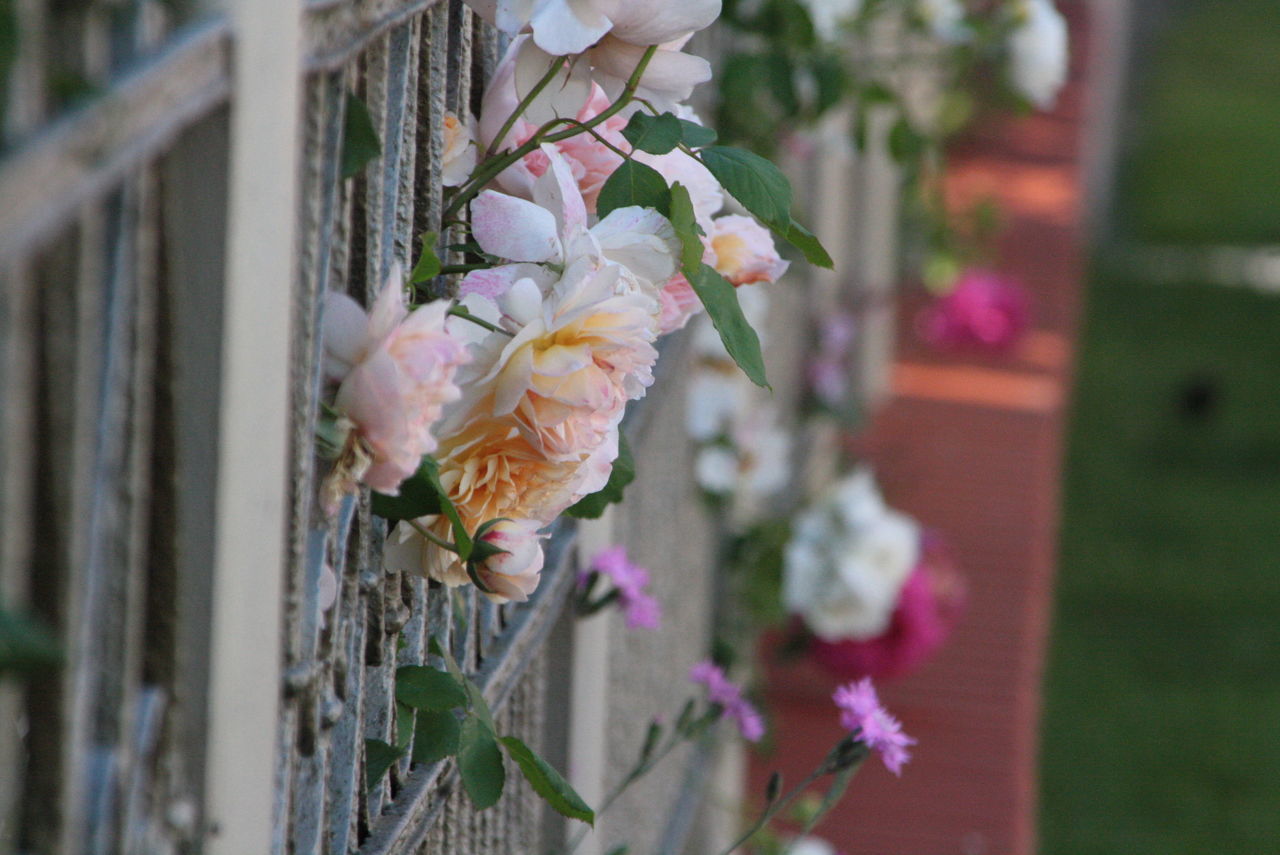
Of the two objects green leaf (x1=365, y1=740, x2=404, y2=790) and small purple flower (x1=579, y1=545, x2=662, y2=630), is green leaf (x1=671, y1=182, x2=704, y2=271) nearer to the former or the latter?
green leaf (x1=365, y1=740, x2=404, y2=790)

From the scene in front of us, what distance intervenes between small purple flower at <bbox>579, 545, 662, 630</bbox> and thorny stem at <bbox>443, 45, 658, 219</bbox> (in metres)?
0.60

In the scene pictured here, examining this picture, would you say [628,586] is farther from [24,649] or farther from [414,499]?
[24,649]

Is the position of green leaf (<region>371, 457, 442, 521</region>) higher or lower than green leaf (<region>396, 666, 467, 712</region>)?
higher

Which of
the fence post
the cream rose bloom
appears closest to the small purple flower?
the fence post

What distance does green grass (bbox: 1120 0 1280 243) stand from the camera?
9852 millimetres

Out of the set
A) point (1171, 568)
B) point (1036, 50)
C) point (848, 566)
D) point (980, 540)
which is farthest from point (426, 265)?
point (1171, 568)

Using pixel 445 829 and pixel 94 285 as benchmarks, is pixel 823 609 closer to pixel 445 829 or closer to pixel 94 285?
pixel 445 829

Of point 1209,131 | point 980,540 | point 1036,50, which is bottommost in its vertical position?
point 980,540

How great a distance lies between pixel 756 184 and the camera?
0.85m

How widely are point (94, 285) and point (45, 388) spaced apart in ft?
0.13

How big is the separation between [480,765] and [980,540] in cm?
336

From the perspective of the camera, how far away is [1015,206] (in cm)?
600

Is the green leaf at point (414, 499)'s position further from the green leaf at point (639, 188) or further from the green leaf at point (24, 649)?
the green leaf at point (24, 649)

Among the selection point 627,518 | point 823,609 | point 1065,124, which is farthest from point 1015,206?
point 627,518
